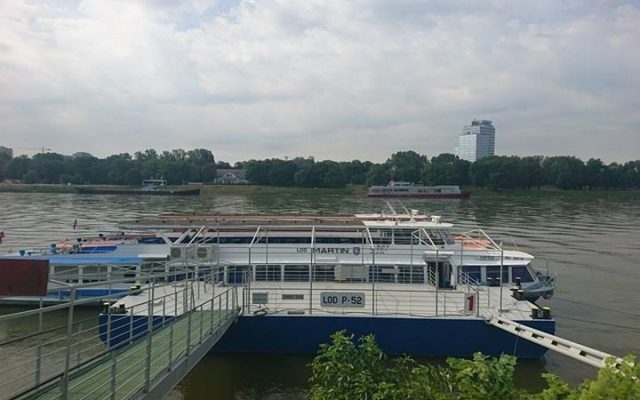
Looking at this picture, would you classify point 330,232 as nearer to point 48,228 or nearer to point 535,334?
point 535,334

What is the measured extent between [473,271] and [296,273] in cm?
741

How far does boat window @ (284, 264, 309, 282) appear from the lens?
70.7ft

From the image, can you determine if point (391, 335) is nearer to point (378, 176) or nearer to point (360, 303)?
point (360, 303)

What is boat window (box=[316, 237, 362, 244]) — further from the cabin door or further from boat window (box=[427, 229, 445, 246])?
the cabin door

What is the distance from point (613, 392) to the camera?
4.65 metres

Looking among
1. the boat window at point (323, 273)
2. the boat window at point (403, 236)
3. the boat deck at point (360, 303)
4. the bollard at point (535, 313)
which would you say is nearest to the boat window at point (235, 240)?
the boat window at point (323, 273)

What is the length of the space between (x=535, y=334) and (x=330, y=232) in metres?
13.5

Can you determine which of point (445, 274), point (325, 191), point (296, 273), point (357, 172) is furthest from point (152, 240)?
point (357, 172)

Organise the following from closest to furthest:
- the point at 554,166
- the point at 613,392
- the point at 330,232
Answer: the point at 613,392 → the point at 330,232 → the point at 554,166

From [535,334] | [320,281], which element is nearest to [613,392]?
[535,334]

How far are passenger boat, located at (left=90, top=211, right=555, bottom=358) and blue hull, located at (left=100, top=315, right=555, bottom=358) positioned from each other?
1.2 inches

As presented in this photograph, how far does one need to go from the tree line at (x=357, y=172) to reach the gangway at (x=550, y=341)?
127 m

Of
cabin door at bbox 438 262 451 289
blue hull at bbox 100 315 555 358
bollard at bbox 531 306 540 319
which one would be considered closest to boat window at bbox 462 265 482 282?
cabin door at bbox 438 262 451 289

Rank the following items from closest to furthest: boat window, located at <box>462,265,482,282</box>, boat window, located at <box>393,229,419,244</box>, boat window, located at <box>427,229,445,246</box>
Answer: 1. boat window, located at <box>462,265,482,282</box>
2. boat window, located at <box>427,229,445,246</box>
3. boat window, located at <box>393,229,419,244</box>
